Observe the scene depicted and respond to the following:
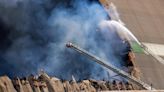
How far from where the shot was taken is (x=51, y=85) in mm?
34000

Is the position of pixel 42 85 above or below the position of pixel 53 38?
below

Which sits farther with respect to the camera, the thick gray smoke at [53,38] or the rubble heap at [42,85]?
the thick gray smoke at [53,38]

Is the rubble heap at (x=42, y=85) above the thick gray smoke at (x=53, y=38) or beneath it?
beneath

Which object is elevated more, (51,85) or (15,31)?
(15,31)

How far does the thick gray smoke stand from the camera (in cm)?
3981

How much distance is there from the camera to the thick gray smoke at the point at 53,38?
39812 mm

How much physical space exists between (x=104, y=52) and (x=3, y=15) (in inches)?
397

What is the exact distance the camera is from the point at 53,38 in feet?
140

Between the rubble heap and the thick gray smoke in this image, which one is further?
the thick gray smoke

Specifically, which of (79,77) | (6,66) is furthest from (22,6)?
(79,77)

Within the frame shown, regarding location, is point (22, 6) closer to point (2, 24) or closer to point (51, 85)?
point (2, 24)

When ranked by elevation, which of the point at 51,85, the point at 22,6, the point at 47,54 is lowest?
the point at 51,85

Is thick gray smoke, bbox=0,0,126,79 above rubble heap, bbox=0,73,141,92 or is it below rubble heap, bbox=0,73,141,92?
above

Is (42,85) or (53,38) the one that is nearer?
(42,85)
